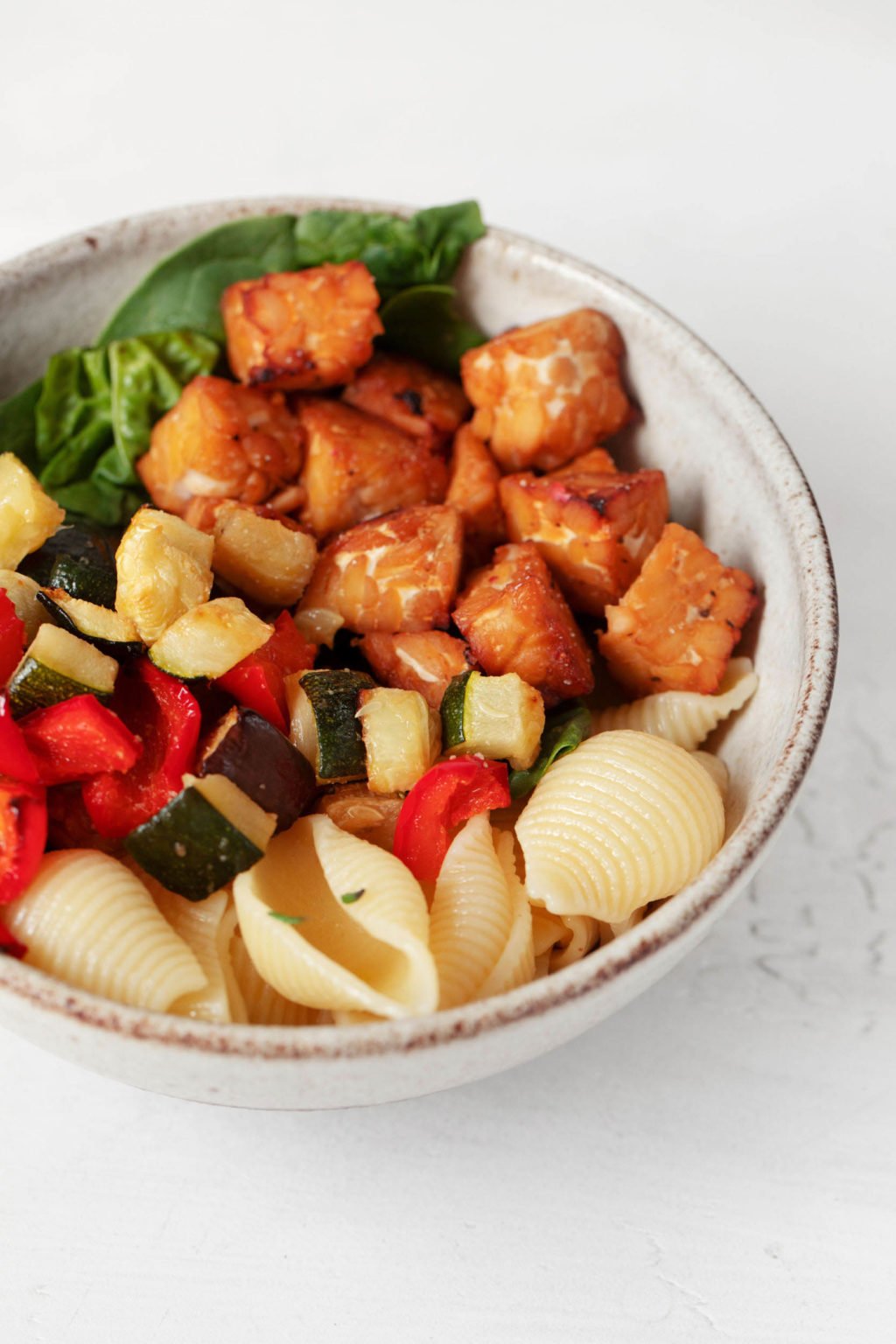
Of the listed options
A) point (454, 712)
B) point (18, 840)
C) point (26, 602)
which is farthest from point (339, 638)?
point (18, 840)

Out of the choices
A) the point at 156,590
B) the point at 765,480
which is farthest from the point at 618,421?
the point at 156,590

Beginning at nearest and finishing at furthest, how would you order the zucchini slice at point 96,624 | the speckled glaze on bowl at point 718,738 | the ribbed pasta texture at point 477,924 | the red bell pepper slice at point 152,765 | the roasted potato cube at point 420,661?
the speckled glaze on bowl at point 718,738 < the ribbed pasta texture at point 477,924 < the red bell pepper slice at point 152,765 < the zucchini slice at point 96,624 < the roasted potato cube at point 420,661

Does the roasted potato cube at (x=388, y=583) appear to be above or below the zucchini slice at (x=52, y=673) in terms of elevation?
below

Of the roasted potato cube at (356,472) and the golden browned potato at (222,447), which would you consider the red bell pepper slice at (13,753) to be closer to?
the golden browned potato at (222,447)

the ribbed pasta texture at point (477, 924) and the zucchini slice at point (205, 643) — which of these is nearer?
the ribbed pasta texture at point (477, 924)

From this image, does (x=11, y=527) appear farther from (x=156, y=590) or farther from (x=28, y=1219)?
(x=28, y=1219)

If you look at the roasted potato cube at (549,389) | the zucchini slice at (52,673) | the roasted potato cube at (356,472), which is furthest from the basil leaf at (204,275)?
the zucchini slice at (52,673)
